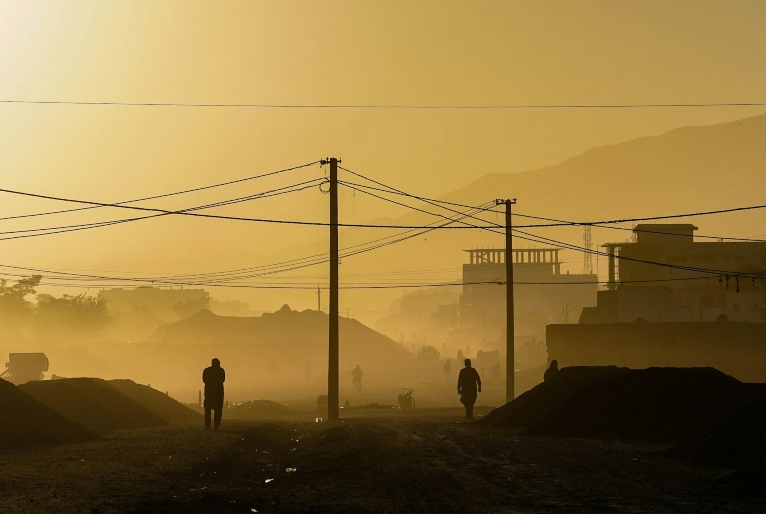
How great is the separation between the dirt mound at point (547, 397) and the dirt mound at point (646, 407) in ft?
3.10

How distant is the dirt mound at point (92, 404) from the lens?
36.0 m

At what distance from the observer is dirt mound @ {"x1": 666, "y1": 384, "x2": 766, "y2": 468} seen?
20.5m

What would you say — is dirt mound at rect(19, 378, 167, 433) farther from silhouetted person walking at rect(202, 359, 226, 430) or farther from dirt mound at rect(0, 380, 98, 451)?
silhouetted person walking at rect(202, 359, 226, 430)

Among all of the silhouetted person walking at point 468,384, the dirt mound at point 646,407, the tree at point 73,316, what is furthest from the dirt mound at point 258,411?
the tree at point 73,316

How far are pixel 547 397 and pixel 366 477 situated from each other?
15.3 metres

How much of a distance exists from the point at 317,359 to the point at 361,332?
24.4 metres

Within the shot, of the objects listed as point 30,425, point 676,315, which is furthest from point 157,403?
point 676,315

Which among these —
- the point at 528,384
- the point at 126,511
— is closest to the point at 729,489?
the point at 126,511

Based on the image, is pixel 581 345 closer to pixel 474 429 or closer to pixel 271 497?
pixel 474 429

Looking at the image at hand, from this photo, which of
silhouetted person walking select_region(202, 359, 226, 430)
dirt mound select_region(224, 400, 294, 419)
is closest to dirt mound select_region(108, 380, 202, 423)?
dirt mound select_region(224, 400, 294, 419)

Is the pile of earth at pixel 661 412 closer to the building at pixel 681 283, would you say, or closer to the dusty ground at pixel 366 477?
the dusty ground at pixel 366 477

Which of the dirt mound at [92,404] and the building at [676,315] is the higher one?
the building at [676,315]

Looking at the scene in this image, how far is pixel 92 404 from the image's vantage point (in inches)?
1478

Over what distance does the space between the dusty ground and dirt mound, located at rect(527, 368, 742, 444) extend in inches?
65.8
